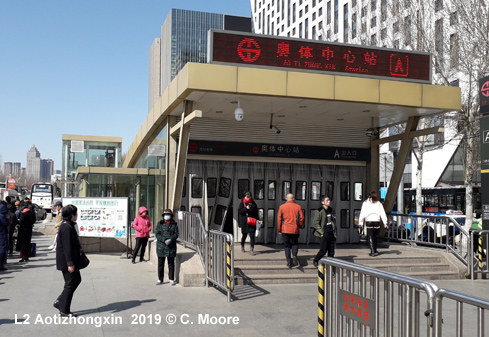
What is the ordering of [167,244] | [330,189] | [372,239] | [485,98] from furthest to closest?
[330,189]
[485,98]
[372,239]
[167,244]

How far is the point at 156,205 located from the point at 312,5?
171 ft

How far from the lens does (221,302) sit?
8.32m

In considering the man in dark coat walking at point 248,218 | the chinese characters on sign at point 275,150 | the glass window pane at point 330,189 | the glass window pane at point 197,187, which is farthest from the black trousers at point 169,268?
the glass window pane at point 330,189

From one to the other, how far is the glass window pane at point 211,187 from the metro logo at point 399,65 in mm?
5650

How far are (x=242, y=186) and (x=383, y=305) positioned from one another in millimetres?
9887

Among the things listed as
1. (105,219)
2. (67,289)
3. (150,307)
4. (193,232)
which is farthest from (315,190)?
(67,289)

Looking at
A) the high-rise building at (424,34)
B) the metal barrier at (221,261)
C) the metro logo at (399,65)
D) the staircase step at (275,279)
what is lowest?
the staircase step at (275,279)

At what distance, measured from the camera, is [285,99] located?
1081 cm

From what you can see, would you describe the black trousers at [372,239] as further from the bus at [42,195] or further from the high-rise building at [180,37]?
the high-rise building at [180,37]

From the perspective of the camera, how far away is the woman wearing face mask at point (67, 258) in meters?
7.06

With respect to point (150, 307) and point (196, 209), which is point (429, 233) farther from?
point (150, 307)

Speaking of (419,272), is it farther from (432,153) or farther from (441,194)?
(432,153)

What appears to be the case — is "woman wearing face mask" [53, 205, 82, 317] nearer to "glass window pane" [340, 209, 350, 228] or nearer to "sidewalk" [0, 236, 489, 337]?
"sidewalk" [0, 236, 489, 337]

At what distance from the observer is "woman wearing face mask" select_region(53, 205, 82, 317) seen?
7.06 metres
